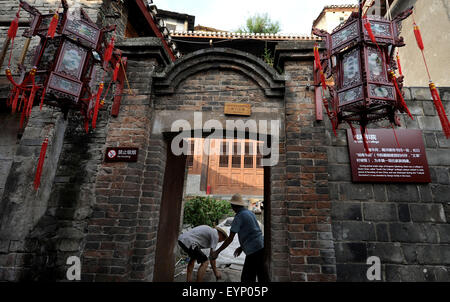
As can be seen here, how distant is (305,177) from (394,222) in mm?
1286

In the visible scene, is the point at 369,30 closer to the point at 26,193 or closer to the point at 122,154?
the point at 122,154

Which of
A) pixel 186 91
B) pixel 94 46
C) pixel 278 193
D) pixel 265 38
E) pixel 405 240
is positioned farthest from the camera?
pixel 265 38

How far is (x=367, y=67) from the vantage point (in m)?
2.20

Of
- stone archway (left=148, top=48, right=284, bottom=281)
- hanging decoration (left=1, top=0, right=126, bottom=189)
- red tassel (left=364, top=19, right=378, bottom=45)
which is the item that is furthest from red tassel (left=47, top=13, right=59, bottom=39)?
red tassel (left=364, top=19, right=378, bottom=45)

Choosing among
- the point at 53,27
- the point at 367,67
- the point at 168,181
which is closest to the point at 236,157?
the point at 168,181

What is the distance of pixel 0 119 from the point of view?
3.45m

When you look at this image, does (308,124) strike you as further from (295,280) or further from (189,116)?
(295,280)

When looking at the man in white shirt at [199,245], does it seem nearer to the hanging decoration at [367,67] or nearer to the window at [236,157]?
the hanging decoration at [367,67]

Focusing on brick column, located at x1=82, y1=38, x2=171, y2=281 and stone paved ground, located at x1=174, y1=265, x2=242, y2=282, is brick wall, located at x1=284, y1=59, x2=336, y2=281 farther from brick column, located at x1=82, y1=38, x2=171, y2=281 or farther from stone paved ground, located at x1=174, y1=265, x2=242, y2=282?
stone paved ground, located at x1=174, y1=265, x2=242, y2=282

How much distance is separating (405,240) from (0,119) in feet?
20.2

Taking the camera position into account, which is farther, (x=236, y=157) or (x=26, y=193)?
(x=236, y=157)

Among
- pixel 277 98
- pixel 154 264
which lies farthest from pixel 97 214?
pixel 277 98

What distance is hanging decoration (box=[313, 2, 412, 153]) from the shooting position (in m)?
2.17
